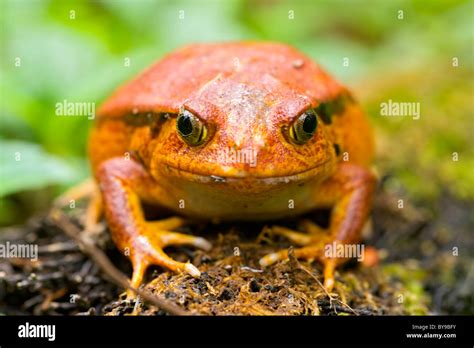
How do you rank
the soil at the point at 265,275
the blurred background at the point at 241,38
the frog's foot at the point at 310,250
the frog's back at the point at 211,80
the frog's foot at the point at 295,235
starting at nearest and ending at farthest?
1. the soil at the point at 265,275
2. the frog's foot at the point at 310,250
3. the frog's back at the point at 211,80
4. the frog's foot at the point at 295,235
5. the blurred background at the point at 241,38

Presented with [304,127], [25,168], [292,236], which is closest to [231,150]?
[304,127]

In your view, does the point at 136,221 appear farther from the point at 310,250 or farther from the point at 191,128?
the point at 310,250

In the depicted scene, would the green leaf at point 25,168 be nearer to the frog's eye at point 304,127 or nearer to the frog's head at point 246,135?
the frog's head at point 246,135

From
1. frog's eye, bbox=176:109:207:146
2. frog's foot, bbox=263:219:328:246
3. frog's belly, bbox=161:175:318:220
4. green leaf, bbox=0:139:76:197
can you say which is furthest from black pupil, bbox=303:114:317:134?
green leaf, bbox=0:139:76:197

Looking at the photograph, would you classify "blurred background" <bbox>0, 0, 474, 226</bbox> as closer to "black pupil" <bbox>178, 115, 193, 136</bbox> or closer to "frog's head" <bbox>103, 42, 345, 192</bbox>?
"frog's head" <bbox>103, 42, 345, 192</bbox>

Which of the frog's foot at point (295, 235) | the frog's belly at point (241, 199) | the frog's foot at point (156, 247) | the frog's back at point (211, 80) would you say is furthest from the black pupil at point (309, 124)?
the frog's foot at point (156, 247)

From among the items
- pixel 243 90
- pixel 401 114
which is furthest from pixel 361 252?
pixel 401 114
